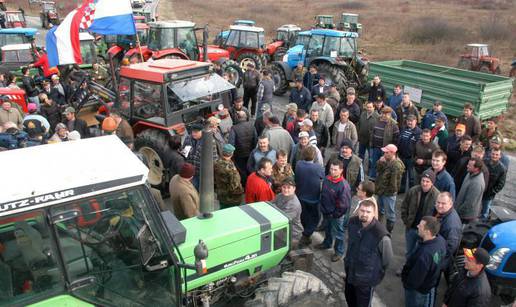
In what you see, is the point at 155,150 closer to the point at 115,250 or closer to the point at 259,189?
the point at 259,189

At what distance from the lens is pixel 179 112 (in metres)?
6.71

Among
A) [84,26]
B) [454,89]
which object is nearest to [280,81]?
[454,89]

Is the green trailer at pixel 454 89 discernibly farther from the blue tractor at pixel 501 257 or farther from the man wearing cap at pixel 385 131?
the blue tractor at pixel 501 257

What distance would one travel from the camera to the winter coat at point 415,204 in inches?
189

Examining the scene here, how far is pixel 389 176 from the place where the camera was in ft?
18.4

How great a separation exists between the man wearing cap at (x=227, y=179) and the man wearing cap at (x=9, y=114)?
180 inches

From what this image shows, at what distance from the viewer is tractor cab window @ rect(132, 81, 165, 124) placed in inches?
262

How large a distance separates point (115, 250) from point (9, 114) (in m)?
6.37

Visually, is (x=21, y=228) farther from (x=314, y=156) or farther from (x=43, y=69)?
(x=43, y=69)

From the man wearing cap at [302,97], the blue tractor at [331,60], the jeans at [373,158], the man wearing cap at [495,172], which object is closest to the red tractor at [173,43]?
the blue tractor at [331,60]

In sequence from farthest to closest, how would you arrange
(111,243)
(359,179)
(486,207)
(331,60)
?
(331,60) → (486,207) → (359,179) → (111,243)

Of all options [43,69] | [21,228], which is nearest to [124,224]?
[21,228]

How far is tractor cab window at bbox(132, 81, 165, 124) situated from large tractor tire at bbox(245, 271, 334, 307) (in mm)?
3891

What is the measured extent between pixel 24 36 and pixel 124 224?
14.3 metres
